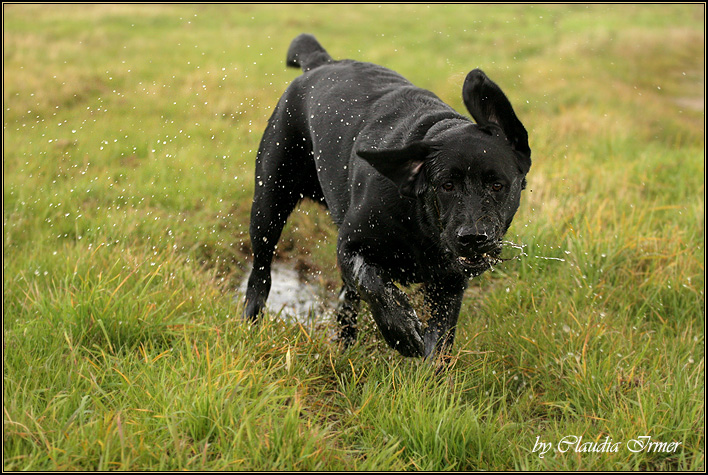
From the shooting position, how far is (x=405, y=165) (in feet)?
9.20

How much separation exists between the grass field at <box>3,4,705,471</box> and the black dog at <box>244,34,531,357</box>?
0.90 feet

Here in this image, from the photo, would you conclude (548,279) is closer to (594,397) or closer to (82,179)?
(594,397)

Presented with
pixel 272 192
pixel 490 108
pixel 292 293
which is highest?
pixel 490 108

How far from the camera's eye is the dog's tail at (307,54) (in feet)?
14.1

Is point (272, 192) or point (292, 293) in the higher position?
point (272, 192)

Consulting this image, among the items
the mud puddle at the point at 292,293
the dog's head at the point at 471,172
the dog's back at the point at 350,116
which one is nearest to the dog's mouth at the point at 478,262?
the dog's head at the point at 471,172

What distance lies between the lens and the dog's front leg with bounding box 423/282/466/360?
314 centimetres

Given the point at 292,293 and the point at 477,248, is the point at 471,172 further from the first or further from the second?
the point at 292,293

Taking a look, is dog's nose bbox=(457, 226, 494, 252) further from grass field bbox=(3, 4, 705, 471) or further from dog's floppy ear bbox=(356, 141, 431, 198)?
grass field bbox=(3, 4, 705, 471)

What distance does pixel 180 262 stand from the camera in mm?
4035

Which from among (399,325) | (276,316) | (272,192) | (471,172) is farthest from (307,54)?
(399,325)

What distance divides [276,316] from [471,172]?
133cm

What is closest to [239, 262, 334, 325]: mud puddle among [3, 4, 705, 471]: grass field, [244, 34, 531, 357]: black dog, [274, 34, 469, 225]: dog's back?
[3, 4, 705, 471]: grass field

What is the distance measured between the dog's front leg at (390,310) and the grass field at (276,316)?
0.10 metres
